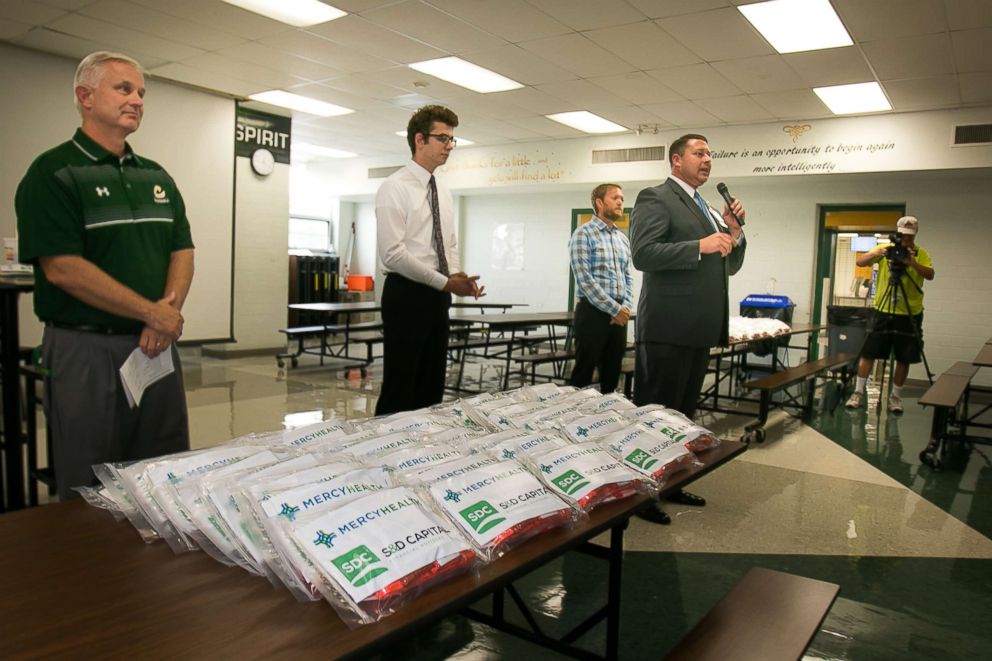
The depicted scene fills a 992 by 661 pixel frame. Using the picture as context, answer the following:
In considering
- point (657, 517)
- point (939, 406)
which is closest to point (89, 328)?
point (657, 517)

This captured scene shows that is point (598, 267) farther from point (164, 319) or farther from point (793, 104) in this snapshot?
point (793, 104)

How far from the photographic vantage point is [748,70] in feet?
20.3

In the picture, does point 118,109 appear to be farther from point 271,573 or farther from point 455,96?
point 455,96

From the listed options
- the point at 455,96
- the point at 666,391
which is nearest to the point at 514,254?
the point at 455,96

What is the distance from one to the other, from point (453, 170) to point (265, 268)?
12.2ft

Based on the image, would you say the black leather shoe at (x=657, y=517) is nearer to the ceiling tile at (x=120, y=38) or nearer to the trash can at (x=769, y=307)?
A: the ceiling tile at (x=120, y=38)

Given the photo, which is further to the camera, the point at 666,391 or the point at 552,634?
the point at 666,391

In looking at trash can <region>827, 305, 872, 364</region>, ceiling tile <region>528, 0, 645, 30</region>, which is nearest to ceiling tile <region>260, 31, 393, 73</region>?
ceiling tile <region>528, 0, 645, 30</region>

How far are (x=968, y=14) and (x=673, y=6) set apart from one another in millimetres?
2000

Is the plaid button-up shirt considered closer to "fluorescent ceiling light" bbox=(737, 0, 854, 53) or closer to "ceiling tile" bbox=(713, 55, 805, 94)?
"fluorescent ceiling light" bbox=(737, 0, 854, 53)

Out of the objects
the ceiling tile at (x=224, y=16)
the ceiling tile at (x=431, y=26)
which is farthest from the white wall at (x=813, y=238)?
the ceiling tile at (x=224, y=16)

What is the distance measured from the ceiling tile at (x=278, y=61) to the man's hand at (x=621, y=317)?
4.05 meters

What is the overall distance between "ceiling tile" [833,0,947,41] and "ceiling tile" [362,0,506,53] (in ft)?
8.51

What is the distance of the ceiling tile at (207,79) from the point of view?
21.6 feet
